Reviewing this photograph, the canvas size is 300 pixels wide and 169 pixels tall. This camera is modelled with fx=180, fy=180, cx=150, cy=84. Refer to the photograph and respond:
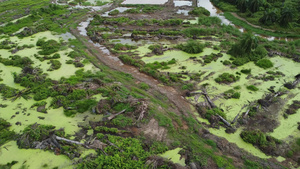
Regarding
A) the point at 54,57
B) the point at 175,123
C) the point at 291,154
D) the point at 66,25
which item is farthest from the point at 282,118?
the point at 66,25

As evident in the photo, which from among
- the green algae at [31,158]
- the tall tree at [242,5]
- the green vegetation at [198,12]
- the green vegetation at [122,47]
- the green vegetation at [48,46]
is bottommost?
the green algae at [31,158]

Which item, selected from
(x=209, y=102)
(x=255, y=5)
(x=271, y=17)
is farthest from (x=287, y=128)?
(x=255, y=5)

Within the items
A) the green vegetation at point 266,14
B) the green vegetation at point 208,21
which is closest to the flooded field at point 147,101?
the green vegetation at point 208,21

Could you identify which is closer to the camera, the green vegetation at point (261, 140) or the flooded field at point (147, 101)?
the flooded field at point (147, 101)

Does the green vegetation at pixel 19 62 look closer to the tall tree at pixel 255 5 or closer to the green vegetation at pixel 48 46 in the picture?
the green vegetation at pixel 48 46

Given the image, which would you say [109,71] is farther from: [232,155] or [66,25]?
[66,25]

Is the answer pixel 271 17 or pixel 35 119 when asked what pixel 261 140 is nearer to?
pixel 35 119
